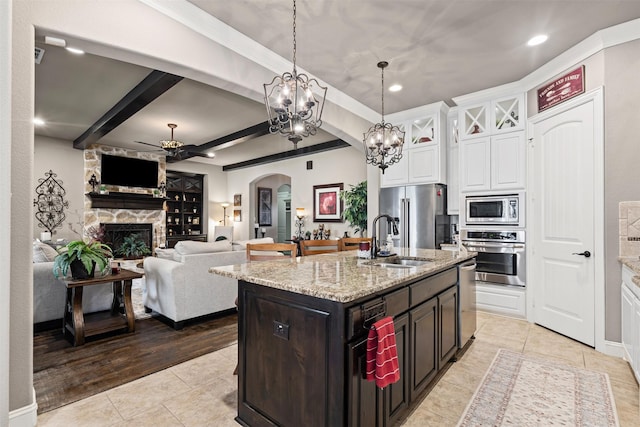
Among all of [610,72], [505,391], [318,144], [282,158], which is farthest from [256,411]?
[282,158]

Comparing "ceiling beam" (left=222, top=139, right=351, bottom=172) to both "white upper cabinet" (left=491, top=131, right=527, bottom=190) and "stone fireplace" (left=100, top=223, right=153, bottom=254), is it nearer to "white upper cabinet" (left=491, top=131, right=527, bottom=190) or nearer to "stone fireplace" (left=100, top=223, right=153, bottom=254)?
"stone fireplace" (left=100, top=223, right=153, bottom=254)

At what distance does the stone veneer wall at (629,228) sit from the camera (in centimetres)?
283

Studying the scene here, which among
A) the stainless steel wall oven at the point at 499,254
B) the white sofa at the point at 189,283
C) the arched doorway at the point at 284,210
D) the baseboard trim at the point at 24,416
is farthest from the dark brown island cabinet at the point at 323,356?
the arched doorway at the point at 284,210

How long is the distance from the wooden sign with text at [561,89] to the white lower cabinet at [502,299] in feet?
7.20

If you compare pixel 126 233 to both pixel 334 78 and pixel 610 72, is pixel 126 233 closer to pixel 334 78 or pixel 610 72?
pixel 334 78

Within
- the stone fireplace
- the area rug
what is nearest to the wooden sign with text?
the area rug

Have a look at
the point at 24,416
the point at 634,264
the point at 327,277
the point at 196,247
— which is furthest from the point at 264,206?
the point at 634,264

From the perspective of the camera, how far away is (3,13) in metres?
1.62

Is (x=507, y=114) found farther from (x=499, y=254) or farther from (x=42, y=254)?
(x=42, y=254)

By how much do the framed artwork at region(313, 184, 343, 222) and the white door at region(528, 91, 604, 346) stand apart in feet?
12.7

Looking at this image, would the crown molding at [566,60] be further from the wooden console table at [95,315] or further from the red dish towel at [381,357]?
the wooden console table at [95,315]

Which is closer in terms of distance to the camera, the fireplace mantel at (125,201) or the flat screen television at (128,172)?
the fireplace mantel at (125,201)

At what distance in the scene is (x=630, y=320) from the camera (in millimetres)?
2461

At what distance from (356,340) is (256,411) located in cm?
83
